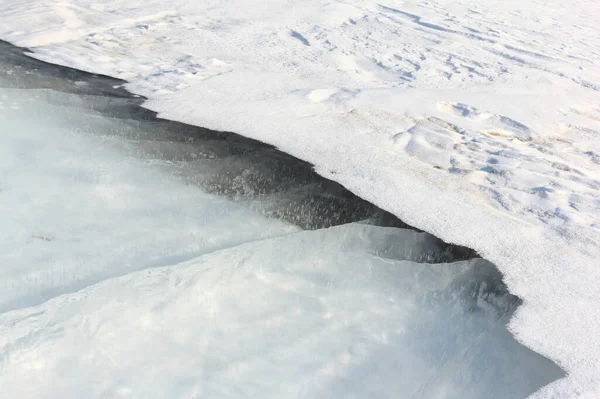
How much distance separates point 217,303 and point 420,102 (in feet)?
7.61

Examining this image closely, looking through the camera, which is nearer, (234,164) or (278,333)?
(278,333)

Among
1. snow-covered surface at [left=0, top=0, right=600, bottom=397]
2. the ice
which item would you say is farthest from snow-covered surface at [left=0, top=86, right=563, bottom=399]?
snow-covered surface at [left=0, top=0, right=600, bottom=397]

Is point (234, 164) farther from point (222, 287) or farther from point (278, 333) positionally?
point (278, 333)

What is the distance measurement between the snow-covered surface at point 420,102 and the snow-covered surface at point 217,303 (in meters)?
0.21

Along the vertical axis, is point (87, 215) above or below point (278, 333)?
above

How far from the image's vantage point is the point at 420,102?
3818 mm

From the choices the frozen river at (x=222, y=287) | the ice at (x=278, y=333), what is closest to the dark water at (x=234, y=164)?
the frozen river at (x=222, y=287)

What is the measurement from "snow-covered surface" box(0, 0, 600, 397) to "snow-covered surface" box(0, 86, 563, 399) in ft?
0.70

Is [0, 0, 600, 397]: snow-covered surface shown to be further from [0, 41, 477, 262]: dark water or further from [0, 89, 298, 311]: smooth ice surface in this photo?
[0, 89, 298, 311]: smooth ice surface

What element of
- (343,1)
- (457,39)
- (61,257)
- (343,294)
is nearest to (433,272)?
(343,294)

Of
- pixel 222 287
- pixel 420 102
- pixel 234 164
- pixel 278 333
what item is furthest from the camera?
pixel 420 102

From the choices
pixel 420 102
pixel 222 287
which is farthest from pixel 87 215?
pixel 420 102

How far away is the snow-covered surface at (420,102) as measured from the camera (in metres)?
2.36

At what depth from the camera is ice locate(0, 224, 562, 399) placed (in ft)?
5.63
